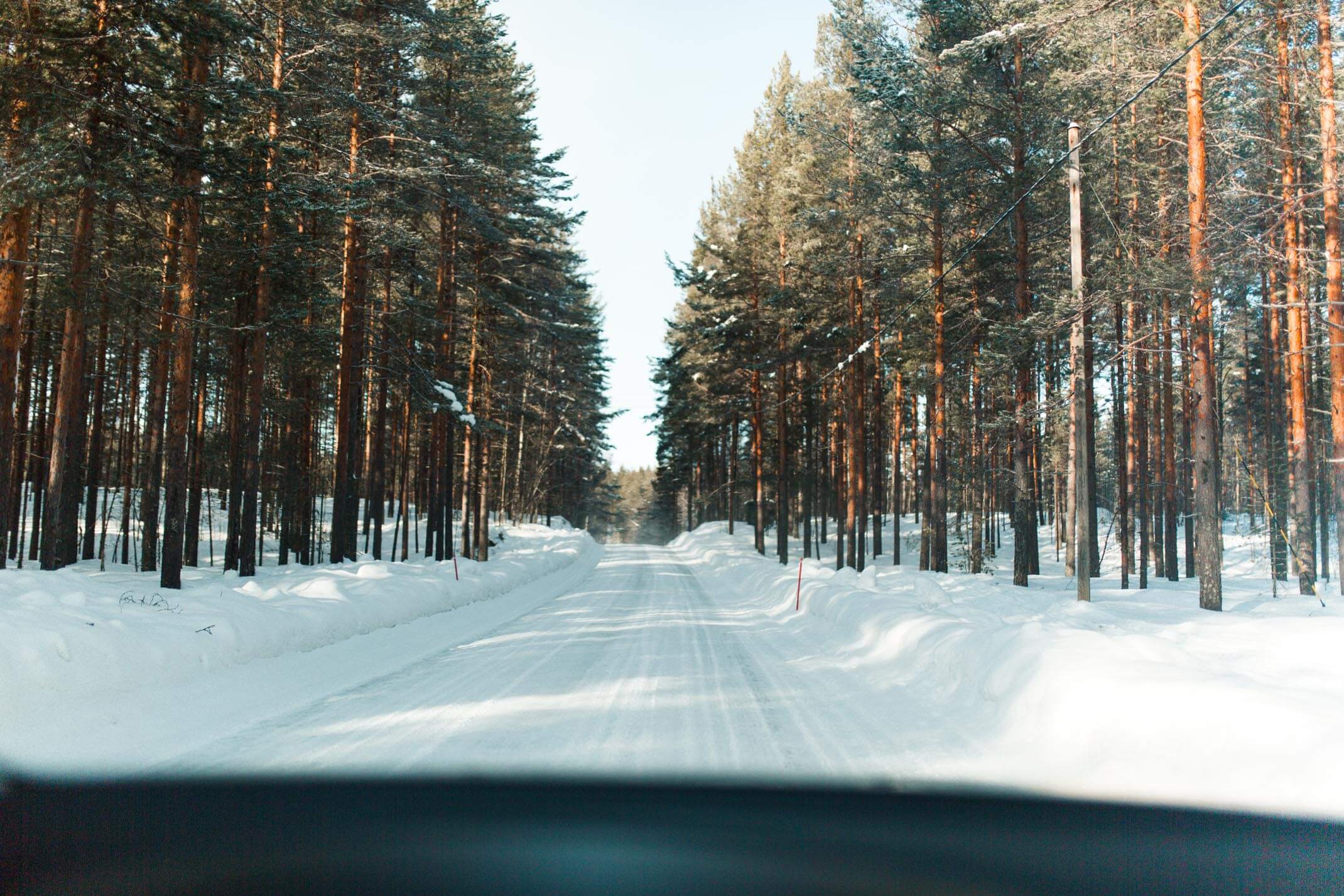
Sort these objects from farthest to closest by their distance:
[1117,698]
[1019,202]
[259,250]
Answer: [259,250], [1019,202], [1117,698]

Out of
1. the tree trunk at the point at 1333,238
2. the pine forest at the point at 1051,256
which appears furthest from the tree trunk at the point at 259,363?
the tree trunk at the point at 1333,238

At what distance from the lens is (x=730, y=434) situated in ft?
157

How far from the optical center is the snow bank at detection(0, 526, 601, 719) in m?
6.32

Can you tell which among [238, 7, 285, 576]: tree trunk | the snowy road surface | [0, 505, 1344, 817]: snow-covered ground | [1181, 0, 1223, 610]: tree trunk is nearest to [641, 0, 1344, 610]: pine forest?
[1181, 0, 1223, 610]: tree trunk

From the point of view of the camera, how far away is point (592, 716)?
253 inches

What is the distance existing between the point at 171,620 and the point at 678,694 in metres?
5.54

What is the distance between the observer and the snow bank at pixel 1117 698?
16.4 feet

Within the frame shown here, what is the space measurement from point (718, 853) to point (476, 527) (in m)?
23.6

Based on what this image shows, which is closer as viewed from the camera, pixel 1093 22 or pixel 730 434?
pixel 1093 22

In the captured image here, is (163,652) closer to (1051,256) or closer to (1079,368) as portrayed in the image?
(1079,368)

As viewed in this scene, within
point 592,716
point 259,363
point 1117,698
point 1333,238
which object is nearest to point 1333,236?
point 1333,238

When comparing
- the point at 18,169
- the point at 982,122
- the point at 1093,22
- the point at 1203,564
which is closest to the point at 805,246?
the point at 982,122

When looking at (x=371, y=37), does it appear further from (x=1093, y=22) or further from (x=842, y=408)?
(x=842, y=408)

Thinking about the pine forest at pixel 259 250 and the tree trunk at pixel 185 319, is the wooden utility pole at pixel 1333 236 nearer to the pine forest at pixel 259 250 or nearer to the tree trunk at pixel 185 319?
the pine forest at pixel 259 250
